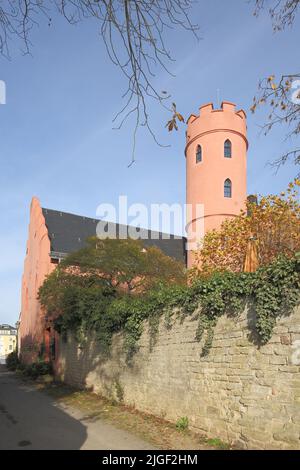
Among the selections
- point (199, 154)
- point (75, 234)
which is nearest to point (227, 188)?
point (199, 154)

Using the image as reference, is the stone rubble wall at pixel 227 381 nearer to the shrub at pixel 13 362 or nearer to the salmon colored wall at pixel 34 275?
the salmon colored wall at pixel 34 275

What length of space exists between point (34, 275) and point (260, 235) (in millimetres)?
21600

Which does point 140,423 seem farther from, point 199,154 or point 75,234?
point 75,234

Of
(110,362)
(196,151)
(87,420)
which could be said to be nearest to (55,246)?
(196,151)

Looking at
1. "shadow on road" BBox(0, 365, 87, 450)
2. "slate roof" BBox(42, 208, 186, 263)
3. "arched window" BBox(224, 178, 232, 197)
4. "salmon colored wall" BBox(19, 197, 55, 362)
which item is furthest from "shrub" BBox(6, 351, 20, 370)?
"arched window" BBox(224, 178, 232, 197)

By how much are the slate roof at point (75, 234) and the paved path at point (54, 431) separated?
15468 mm

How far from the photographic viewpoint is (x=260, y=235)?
14953 millimetres

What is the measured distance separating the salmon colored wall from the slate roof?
617mm

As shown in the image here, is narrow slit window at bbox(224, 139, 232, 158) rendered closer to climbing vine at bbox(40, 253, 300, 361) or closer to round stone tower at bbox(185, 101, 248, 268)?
round stone tower at bbox(185, 101, 248, 268)

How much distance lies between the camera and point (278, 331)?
6.89 meters

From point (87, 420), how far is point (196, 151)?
17.8m

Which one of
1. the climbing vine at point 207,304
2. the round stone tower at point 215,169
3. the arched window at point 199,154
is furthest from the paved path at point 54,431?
the arched window at point 199,154

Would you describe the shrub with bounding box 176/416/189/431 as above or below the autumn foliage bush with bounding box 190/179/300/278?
below

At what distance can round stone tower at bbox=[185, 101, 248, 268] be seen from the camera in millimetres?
24156
